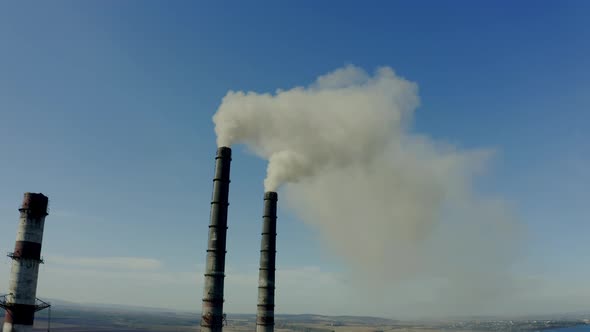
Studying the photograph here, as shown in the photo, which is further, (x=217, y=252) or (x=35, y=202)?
(x=217, y=252)

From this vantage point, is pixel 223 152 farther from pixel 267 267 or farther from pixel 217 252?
pixel 267 267

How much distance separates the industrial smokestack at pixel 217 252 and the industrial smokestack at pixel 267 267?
523 cm

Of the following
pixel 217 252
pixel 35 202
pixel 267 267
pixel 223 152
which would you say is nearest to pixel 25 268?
pixel 35 202

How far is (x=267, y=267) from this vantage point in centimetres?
3656

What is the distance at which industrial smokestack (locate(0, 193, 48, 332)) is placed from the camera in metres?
26.4

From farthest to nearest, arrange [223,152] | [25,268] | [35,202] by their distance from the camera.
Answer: [223,152] < [35,202] < [25,268]

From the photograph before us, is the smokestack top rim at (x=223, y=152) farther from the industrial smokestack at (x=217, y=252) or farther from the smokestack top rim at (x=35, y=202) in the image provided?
the smokestack top rim at (x=35, y=202)

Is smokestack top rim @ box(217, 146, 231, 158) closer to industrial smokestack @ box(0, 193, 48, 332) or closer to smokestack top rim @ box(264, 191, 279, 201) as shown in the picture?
smokestack top rim @ box(264, 191, 279, 201)

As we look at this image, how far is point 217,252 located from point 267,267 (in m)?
6.10

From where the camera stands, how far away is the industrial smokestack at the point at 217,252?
31125 millimetres

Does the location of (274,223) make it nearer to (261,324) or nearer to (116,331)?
(261,324)

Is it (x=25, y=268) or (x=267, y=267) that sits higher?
(x=267, y=267)

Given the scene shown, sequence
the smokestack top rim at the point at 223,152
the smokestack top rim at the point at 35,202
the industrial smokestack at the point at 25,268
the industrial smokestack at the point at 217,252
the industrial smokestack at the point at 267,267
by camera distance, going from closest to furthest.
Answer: the industrial smokestack at the point at 25,268
the smokestack top rim at the point at 35,202
the industrial smokestack at the point at 217,252
the smokestack top rim at the point at 223,152
the industrial smokestack at the point at 267,267

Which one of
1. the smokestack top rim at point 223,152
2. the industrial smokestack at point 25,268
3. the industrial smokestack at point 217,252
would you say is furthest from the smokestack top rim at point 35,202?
the smokestack top rim at point 223,152
